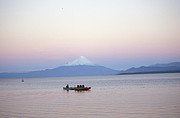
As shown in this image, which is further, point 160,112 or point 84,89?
point 84,89

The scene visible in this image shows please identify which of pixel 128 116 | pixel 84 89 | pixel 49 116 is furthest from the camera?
pixel 84 89

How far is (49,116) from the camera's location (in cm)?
1905

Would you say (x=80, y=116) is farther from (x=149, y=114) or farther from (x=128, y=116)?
(x=149, y=114)

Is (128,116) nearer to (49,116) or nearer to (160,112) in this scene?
(160,112)

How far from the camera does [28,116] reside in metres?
19.6

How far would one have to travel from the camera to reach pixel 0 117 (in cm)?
1969

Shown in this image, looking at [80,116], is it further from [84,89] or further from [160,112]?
[84,89]

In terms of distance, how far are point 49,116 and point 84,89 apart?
29265 mm

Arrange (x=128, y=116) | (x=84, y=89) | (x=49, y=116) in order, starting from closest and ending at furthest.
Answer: (x=128, y=116) → (x=49, y=116) → (x=84, y=89)

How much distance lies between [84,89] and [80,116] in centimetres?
2947

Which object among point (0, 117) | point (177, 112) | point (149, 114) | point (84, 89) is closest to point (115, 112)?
point (149, 114)

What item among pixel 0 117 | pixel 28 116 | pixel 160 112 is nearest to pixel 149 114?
pixel 160 112

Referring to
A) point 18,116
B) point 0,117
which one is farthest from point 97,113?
point 0,117

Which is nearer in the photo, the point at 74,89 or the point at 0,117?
the point at 0,117
